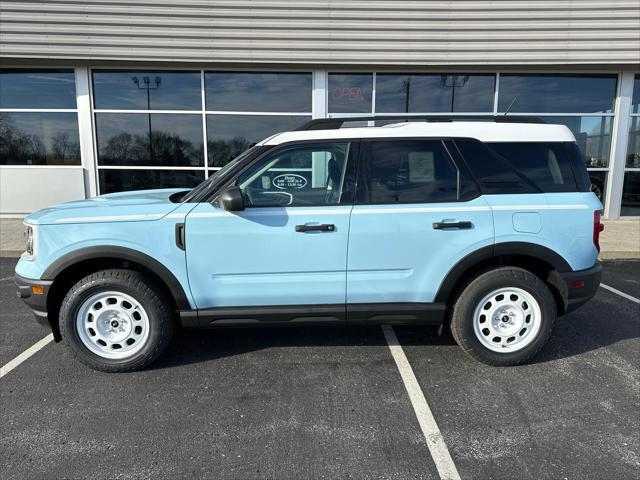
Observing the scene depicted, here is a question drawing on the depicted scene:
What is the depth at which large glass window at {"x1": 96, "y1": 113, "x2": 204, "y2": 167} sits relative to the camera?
34.2 ft

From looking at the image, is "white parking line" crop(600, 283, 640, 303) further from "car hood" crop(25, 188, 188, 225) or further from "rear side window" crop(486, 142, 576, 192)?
"car hood" crop(25, 188, 188, 225)

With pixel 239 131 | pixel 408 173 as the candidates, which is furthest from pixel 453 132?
pixel 239 131

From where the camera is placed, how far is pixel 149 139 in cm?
1046

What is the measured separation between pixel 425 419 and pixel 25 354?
3364 mm

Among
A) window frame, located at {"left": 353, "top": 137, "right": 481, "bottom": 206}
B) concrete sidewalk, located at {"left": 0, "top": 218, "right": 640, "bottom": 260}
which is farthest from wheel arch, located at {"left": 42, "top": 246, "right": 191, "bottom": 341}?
concrete sidewalk, located at {"left": 0, "top": 218, "right": 640, "bottom": 260}

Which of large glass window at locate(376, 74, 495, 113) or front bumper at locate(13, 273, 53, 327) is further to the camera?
large glass window at locate(376, 74, 495, 113)

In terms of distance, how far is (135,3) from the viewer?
9.35 metres

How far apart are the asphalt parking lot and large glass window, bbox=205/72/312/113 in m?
7.31

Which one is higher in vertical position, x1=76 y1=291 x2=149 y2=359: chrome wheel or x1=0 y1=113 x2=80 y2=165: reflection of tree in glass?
x1=0 y1=113 x2=80 y2=165: reflection of tree in glass

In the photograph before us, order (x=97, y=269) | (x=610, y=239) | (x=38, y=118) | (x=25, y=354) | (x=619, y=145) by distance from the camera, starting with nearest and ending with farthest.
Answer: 1. (x=97, y=269)
2. (x=25, y=354)
3. (x=610, y=239)
4. (x=38, y=118)
5. (x=619, y=145)

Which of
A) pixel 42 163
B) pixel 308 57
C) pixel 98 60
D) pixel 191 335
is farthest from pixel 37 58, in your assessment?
pixel 191 335

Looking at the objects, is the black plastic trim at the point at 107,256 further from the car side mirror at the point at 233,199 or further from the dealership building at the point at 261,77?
the dealership building at the point at 261,77

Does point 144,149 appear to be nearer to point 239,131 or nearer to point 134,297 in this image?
point 239,131

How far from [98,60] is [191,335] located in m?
8.02
